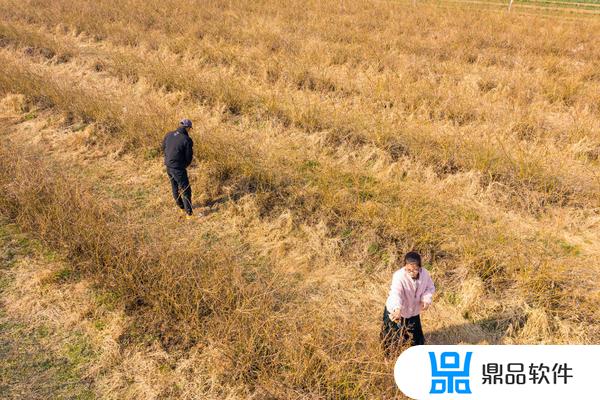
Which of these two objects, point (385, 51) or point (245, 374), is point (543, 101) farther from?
point (245, 374)

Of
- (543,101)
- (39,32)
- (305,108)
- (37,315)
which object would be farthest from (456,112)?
(39,32)

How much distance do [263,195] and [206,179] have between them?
101cm

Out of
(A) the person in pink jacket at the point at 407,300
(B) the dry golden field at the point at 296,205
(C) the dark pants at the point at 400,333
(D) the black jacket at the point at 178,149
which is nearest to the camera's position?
(A) the person in pink jacket at the point at 407,300

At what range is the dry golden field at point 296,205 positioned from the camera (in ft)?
12.0

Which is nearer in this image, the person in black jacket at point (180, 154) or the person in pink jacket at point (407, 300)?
the person in pink jacket at point (407, 300)

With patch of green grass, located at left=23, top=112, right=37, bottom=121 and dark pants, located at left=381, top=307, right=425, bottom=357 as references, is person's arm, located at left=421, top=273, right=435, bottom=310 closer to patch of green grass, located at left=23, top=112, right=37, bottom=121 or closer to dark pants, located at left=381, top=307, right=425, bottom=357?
dark pants, located at left=381, top=307, right=425, bottom=357

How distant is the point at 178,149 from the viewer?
17.4ft

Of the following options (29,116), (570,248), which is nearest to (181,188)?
(570,248)

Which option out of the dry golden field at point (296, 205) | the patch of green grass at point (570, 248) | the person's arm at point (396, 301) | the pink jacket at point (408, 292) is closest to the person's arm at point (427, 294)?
the pink jacket at point (408, 292)

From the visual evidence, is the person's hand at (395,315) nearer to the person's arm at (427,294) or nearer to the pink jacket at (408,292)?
the pink jacket at (408,292)

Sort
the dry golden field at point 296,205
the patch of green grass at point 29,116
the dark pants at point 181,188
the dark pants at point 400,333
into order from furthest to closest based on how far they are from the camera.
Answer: the patch of green grass at point 29,116 < the dark pants at point 181,188 < the dry golden field at point 296,205 < the dark pants at point 400,333

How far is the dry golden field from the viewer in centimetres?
367

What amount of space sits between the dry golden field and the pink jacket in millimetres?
457

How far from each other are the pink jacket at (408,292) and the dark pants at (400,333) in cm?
11
